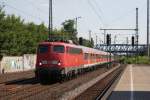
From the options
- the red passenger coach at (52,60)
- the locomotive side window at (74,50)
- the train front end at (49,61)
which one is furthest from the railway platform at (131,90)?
the locomotive side window at (74,50)

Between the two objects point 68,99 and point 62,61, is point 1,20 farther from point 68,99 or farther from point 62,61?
point 68,99

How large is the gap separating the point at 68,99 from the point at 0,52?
Result: 40.2 meters

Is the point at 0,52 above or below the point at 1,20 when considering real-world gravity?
below

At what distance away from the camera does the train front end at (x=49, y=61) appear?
34.7 metres

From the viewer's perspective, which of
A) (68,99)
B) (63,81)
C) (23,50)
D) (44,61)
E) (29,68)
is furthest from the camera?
(23,50)

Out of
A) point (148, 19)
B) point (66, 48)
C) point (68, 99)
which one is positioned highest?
point (148, 19)

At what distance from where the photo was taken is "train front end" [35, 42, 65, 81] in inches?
1364

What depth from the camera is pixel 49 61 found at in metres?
35.1

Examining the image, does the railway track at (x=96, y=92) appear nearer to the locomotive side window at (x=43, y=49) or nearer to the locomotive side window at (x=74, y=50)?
the locomotive side window at (x=74, y=50)

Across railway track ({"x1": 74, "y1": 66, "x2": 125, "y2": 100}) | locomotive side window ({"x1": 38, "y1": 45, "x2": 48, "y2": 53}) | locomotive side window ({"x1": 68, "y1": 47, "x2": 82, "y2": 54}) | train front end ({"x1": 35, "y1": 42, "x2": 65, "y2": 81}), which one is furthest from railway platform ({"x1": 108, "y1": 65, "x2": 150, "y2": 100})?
locomotive side window ({"x1": 38, "y1": 45, "x2": 48, "y2": 53})

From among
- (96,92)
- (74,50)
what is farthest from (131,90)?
(74,50)

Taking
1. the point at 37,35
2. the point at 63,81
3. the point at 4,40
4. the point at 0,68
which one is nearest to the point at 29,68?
the point at 4,40

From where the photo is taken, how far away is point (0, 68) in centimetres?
5506

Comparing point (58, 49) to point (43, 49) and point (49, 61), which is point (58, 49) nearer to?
point (43, 49)
